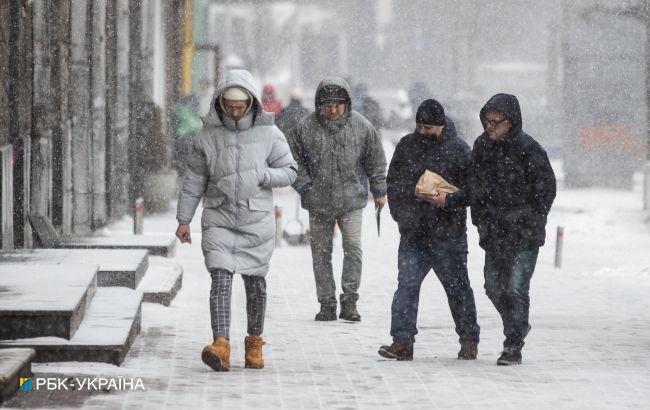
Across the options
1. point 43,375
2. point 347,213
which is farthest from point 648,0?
point 43,375

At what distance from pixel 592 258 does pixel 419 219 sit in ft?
29.3

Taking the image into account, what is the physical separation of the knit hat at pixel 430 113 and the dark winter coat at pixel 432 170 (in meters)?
0.12

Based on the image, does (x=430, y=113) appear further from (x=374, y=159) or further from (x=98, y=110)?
(x=98, y=110)

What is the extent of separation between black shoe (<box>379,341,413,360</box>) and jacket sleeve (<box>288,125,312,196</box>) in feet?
6.96

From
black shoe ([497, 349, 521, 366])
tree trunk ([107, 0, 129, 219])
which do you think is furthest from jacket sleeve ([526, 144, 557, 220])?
tree trunk ([107, 0, 129, 219])

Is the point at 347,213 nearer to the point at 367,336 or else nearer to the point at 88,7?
the point at 367,336

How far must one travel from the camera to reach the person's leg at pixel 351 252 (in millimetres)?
10812

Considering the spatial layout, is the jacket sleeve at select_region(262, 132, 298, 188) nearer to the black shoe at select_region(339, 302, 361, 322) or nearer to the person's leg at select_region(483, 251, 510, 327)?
the person's leg at select_region(483, 251, 510, 327)

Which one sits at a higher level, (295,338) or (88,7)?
(88,7)

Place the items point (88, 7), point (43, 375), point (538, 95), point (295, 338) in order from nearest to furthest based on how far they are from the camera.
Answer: point (43, 375) < point (295, 338) < point (88, 7) < point (538, 95)

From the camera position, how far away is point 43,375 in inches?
301

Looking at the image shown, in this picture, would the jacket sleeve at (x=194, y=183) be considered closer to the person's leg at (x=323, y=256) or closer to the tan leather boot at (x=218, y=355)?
the tan leather boot at (x=218, y=355)

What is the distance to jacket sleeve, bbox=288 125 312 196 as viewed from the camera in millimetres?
10766

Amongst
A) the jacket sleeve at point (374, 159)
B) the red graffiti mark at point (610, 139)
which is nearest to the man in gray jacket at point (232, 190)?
the jacket sleeve at point (374, 159)
